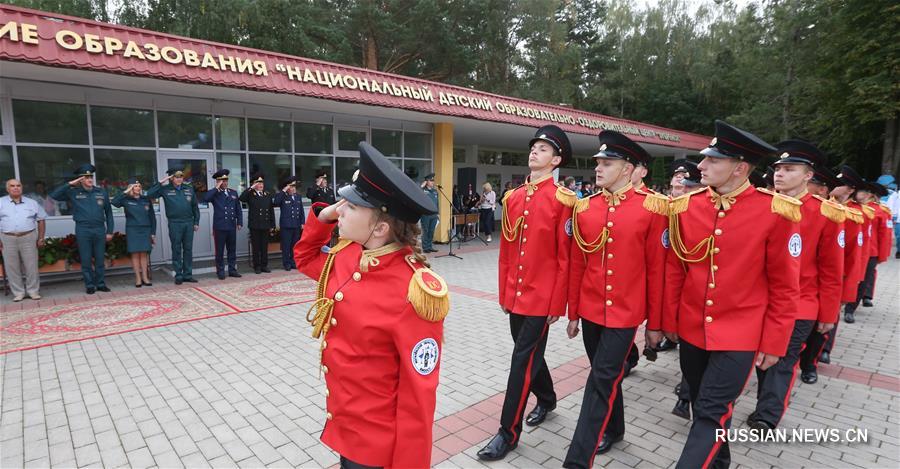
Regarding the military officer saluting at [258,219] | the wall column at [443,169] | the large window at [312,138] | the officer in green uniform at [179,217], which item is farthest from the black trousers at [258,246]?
the wall column at [443,169]

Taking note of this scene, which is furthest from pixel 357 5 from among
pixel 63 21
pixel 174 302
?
pixel 174 302

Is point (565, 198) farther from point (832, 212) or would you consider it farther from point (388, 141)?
point (388, 141)

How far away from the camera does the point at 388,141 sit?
504 inches

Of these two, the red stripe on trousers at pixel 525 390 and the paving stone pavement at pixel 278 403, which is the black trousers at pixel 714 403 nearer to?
the paving stone pavement at pixel 278 403

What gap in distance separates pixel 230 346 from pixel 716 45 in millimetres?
36848

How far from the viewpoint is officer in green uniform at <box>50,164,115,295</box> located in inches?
295

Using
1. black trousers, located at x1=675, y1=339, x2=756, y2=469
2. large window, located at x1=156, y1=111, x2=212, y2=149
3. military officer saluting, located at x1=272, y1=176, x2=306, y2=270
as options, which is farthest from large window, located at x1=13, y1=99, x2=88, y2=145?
black trousers, located at x1=675, y1=339, x2=756, y2=469

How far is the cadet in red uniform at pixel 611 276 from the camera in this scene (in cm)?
282

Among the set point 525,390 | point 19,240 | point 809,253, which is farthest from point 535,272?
point 19,240

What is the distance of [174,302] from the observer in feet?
23.3

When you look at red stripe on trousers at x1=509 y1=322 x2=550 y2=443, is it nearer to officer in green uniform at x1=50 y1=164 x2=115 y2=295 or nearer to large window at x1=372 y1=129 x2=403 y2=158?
officer in green uniform at x1=50 y1=164 x2=115 y2=295

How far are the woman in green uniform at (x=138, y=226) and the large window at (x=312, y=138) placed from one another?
12.5ft

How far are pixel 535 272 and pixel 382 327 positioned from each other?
165 centimetres

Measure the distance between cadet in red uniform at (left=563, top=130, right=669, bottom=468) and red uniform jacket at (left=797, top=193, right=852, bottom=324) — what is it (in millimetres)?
1823
